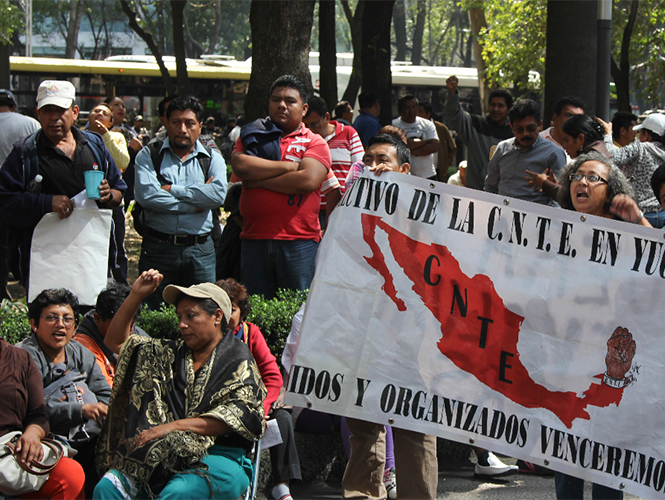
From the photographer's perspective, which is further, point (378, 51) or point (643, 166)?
point (378, 51)

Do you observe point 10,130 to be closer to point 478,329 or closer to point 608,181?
point 478,329

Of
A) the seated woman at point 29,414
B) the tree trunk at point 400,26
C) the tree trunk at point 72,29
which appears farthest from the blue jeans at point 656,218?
the tree trunk at point 400,26

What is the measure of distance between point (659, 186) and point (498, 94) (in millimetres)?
4157

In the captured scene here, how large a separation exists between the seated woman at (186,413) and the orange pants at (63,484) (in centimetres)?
14

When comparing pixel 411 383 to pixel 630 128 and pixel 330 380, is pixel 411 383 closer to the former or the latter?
pixel 330 380

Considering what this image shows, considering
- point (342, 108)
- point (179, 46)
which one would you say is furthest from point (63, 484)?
point (179, 46)

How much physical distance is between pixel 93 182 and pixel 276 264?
1.37m

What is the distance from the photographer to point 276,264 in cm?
574

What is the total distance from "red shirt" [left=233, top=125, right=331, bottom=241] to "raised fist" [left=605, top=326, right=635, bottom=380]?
259 cm

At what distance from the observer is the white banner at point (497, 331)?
3547 mm

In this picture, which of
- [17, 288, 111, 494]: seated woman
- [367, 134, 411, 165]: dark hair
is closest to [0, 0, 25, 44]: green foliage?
[17, 288, 111, 494]: seated woman

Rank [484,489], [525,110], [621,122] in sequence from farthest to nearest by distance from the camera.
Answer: [621,122] < [525,110] < [484,489]

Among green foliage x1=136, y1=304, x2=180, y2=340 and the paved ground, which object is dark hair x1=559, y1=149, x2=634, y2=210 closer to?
the paved ground

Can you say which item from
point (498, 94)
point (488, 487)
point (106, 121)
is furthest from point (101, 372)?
point (498, 94)
